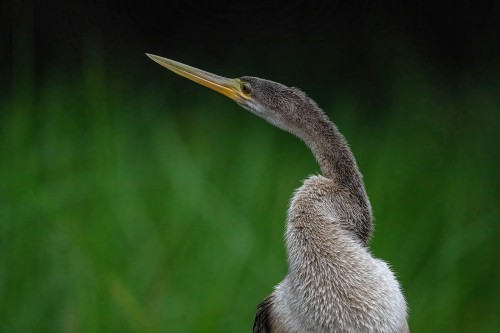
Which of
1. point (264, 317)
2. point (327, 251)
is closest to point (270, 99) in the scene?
point (327, 251)

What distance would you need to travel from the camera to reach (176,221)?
2.93m

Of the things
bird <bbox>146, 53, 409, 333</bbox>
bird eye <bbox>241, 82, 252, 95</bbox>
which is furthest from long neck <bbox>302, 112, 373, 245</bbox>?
bird eye <bbox>241, 82, 252, 95</bbox>

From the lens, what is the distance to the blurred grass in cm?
284

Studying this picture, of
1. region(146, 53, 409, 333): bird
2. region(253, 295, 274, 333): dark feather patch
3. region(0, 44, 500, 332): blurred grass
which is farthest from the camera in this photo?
region(0, 44, 500, 332): blurred grass

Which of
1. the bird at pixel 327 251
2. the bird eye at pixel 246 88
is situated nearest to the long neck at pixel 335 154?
the bird at pixel 327 251

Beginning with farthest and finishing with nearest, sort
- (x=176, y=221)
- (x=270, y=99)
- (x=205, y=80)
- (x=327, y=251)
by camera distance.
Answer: (x=176, y=221)
(x=205, y=80)
(x=270, y=99)
(x=327, y=251)

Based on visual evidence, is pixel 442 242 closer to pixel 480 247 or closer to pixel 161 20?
pixel 480 247

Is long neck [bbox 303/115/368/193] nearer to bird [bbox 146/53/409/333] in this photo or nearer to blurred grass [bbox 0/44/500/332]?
bird [bbox 146/53/409/333]

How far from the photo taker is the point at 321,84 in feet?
10.4

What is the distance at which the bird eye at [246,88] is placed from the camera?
7.16 feet

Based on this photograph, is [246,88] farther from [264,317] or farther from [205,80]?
[264,317]

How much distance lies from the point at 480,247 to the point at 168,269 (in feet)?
2.55

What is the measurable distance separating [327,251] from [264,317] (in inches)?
10.3

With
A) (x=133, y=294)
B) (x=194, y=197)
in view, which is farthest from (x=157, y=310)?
(x=194, y=197)
